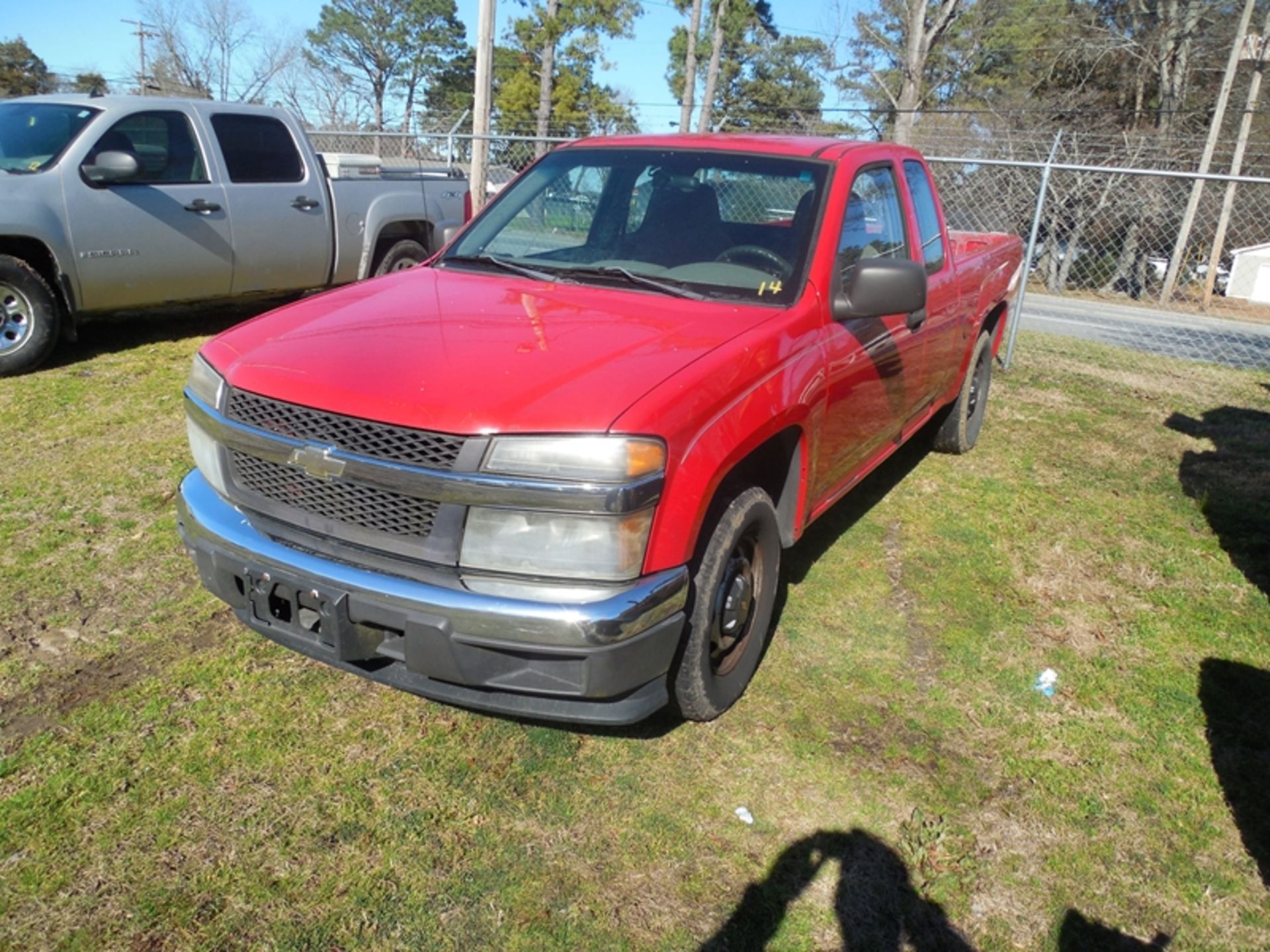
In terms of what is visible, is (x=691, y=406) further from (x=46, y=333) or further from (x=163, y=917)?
(x=46, y=333)

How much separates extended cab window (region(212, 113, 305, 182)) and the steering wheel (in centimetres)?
521

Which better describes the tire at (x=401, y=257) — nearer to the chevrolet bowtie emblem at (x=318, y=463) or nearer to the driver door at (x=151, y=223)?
the driver door at (x=151, y=223)

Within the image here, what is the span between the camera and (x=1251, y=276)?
67.7 feet

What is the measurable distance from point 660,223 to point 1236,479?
4.46 meters

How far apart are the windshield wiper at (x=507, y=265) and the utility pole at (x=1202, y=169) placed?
17045 mm

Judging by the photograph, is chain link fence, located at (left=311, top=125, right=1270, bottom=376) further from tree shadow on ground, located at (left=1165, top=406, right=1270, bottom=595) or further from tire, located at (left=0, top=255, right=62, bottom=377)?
tire, located at (left=0, top=255, right=62, bottom=377)

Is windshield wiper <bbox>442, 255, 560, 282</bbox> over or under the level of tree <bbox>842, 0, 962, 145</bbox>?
under

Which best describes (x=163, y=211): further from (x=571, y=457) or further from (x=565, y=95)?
(x=565, y=95)

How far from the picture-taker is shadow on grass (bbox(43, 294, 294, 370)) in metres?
6.77

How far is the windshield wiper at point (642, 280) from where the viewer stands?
125 inches

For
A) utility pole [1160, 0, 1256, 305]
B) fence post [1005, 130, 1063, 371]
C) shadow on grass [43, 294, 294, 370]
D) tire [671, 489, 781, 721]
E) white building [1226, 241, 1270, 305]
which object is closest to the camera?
tire [671, 489, 781, 721]

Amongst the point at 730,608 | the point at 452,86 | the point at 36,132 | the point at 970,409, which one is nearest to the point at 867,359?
the point at 730,608

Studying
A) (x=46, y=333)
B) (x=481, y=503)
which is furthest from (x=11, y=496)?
(x=481, y=503)

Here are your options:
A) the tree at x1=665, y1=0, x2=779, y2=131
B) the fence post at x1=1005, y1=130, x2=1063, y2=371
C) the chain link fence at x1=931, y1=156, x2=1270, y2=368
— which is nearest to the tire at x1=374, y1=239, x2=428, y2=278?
the fence post at x1=1005, y1=130, x2=1063, y2=371
